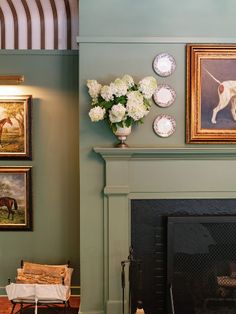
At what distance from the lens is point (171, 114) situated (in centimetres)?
349

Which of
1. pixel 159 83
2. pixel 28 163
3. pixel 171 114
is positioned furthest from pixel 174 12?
pixel 28 163

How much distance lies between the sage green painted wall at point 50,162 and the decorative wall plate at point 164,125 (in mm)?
1008

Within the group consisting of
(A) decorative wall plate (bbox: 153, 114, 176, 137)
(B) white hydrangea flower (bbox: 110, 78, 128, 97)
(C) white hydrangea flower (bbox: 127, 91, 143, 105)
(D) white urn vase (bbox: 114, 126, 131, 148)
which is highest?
(B) white hydrangea flower (bbox: 110, 78, 128, 97)

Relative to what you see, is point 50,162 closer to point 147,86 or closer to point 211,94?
point 147,86

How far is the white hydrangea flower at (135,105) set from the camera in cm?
320

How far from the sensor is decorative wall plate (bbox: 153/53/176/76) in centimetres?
346

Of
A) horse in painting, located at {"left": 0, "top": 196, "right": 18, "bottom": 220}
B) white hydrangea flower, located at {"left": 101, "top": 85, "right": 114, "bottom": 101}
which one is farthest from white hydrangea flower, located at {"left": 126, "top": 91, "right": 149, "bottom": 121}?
horse in painting, located at {"left": 0, "top": 196, "right": 18, "bottom": 220}

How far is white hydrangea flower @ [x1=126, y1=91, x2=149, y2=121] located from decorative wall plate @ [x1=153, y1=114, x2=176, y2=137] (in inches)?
11.3

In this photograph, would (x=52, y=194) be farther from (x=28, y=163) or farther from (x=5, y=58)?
(x=5, y=58)

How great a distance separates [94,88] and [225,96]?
110cm

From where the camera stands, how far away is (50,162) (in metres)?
4.18

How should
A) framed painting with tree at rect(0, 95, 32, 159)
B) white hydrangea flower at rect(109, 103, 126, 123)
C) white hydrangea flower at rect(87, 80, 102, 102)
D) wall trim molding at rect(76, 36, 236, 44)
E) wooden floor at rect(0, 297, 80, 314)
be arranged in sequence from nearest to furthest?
white hydrangea flower at rect(109, 103, 126, 123)
white hydrangea flower at rect(87, 80, 102, 102)
wall trim molding at rect(76, 36, 236, 44)
wooden floor at rect(0, 297, 80, 314)
framed painting with tree at rect(0, 95, 32, 159)

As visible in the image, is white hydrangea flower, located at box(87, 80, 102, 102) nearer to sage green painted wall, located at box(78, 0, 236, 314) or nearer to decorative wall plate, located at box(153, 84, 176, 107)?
sage green painted wall, located at box(78, 0, 236, 314)

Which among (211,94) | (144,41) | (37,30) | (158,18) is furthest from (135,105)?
(37,30)
